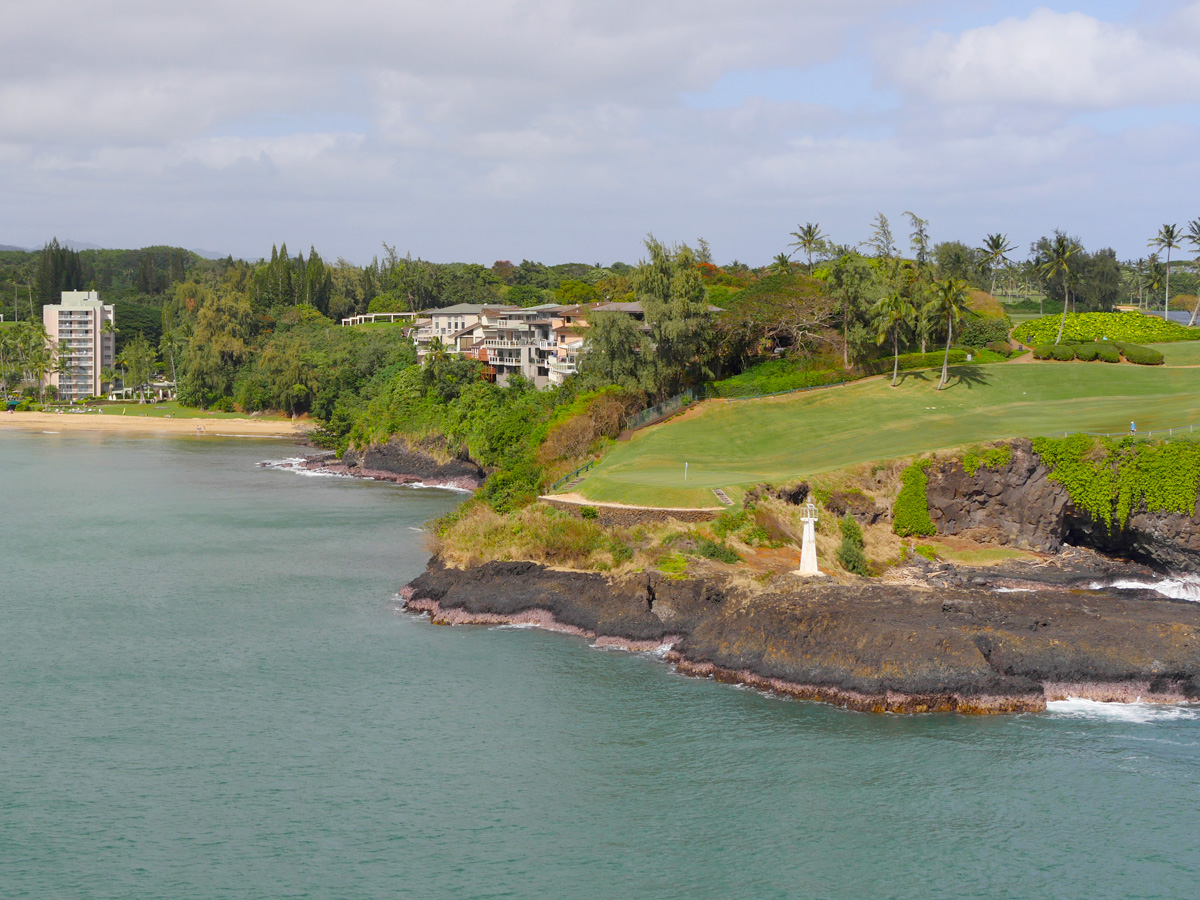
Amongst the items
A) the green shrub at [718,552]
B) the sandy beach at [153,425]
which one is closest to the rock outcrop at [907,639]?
the green shrub at [718,552]

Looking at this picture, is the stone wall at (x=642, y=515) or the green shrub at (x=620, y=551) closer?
the green shrub at (x=620, y=551)

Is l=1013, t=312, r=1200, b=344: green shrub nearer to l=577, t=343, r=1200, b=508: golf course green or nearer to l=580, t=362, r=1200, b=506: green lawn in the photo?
l=577, t=343, r=1200, b=508: golf course green

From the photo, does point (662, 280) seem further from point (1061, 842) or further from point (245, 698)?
point (1061, 842)

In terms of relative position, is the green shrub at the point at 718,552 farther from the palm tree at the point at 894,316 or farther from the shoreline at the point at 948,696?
the palm tree at the point at 894,316

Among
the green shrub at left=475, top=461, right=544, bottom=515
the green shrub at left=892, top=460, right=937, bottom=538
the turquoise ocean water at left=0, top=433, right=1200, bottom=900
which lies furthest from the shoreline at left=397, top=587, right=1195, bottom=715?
the green shrub at left=475, top=461, right=544, bottom=515

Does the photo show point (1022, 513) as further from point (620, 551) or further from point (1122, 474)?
point (620, 551)

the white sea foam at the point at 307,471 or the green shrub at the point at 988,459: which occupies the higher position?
the green shrub at the point at 988,459

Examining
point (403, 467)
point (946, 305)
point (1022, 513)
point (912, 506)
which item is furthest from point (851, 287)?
point (403, 467)
